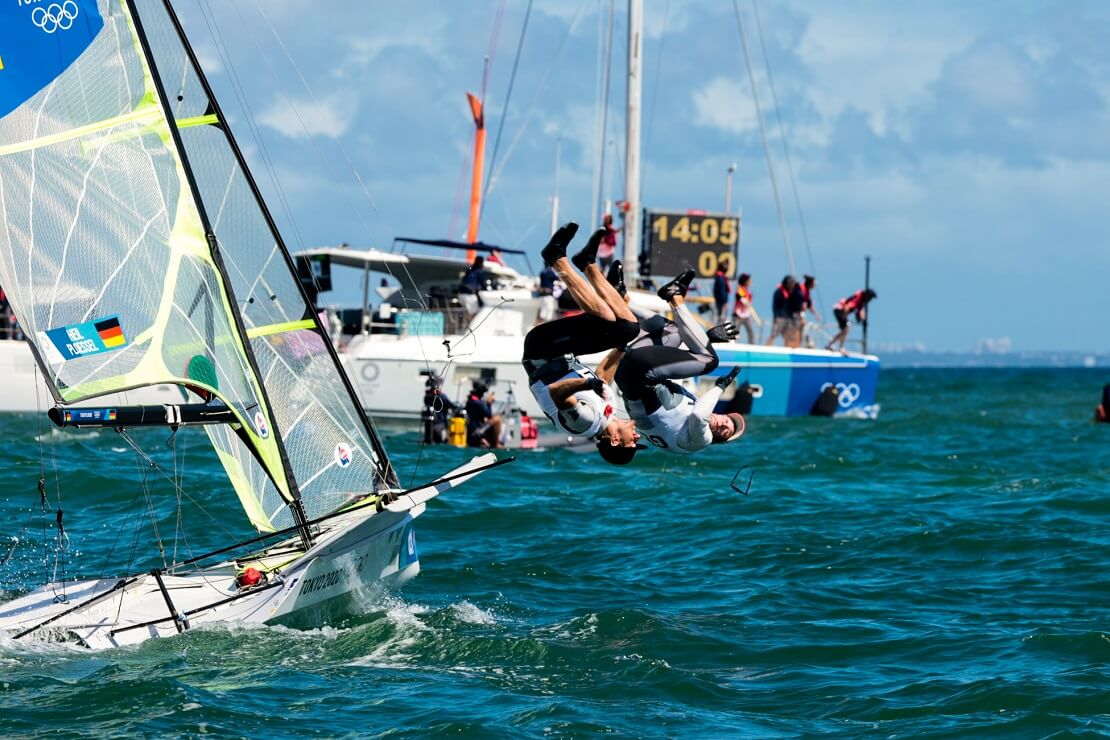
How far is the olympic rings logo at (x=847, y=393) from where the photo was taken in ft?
105

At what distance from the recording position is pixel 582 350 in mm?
9234

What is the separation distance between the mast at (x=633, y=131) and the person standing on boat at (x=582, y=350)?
20.9 metres

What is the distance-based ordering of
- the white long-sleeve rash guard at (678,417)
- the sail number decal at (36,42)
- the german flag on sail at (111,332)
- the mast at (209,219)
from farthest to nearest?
1. the mast at (209,219)
2. the german flag on sail at (111,332)
3. the sail number decal at (36,42)
4. the white long-sleeve rash guard at (678,417)

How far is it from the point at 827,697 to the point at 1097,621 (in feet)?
10.8

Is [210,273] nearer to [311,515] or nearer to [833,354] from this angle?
[311,515]

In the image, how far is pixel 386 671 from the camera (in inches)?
375

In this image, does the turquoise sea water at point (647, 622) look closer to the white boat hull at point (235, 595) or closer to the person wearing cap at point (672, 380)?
the white boat hull at point (235, 595)

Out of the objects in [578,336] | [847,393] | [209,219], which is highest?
[209,219]

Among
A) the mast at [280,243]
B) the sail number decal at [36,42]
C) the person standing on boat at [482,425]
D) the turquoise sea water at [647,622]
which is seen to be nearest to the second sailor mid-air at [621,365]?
the turquoise sea water at [647,622]

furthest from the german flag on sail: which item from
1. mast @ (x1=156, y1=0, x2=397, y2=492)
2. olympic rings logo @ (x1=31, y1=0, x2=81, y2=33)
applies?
olympic rings logo @ (x1=31, y1=0, x2=81, y2=33)

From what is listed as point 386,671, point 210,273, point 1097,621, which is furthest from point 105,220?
point 1097,621

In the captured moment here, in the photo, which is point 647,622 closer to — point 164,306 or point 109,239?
point 164,306

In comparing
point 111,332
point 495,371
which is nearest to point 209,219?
point 111,332

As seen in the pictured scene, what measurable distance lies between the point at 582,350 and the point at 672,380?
1052mm
